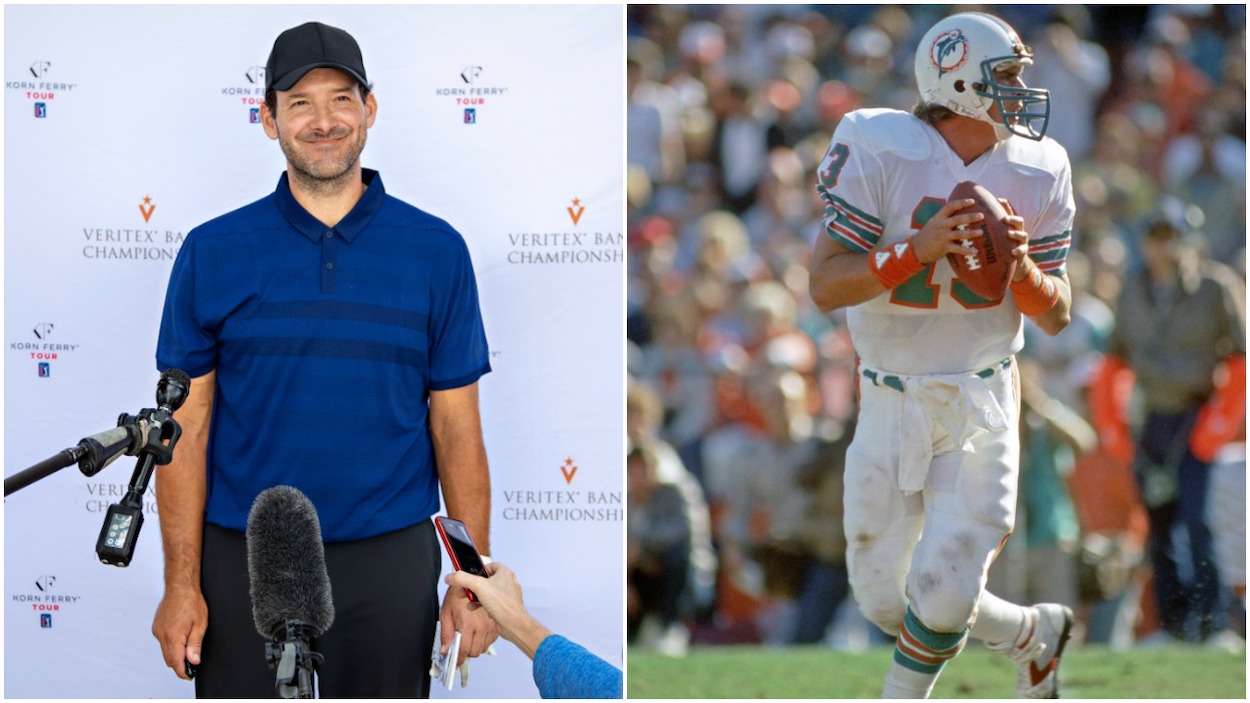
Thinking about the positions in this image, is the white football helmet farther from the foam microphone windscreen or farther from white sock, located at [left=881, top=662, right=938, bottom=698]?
the foam microphone windscreen

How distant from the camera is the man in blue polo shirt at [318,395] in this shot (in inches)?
172

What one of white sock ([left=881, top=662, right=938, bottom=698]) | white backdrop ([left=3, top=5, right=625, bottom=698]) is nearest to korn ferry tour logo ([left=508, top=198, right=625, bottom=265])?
white backdrop ([left=3, top=5, right=625, bottom=698])

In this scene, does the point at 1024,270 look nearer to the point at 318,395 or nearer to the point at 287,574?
the point at 318,395

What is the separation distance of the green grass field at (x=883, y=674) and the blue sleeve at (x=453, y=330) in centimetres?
148

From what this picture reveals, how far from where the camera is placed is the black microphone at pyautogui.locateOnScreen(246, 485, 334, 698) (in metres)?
3.13

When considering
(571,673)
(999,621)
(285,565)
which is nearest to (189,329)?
(285,565)

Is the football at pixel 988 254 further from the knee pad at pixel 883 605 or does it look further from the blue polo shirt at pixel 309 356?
the blue polo shirt at pixel 309 356

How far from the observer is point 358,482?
4398 millimetres

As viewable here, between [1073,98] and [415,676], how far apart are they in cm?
541

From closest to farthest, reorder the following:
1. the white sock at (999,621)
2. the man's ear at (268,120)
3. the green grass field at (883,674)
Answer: the man's ear at (268,120) < the white sock at (999,621) < the green grass field at (883,674)

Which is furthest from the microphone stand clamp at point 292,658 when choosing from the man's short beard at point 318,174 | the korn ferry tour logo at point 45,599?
the korn ferry tour logo at point 45,599

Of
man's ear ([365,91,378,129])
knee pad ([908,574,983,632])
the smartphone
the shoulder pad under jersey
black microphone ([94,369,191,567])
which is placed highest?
man's ear ([365,91,378,129])

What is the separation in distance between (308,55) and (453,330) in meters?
0.84

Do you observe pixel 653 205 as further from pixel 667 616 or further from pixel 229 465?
pixel 229 465
